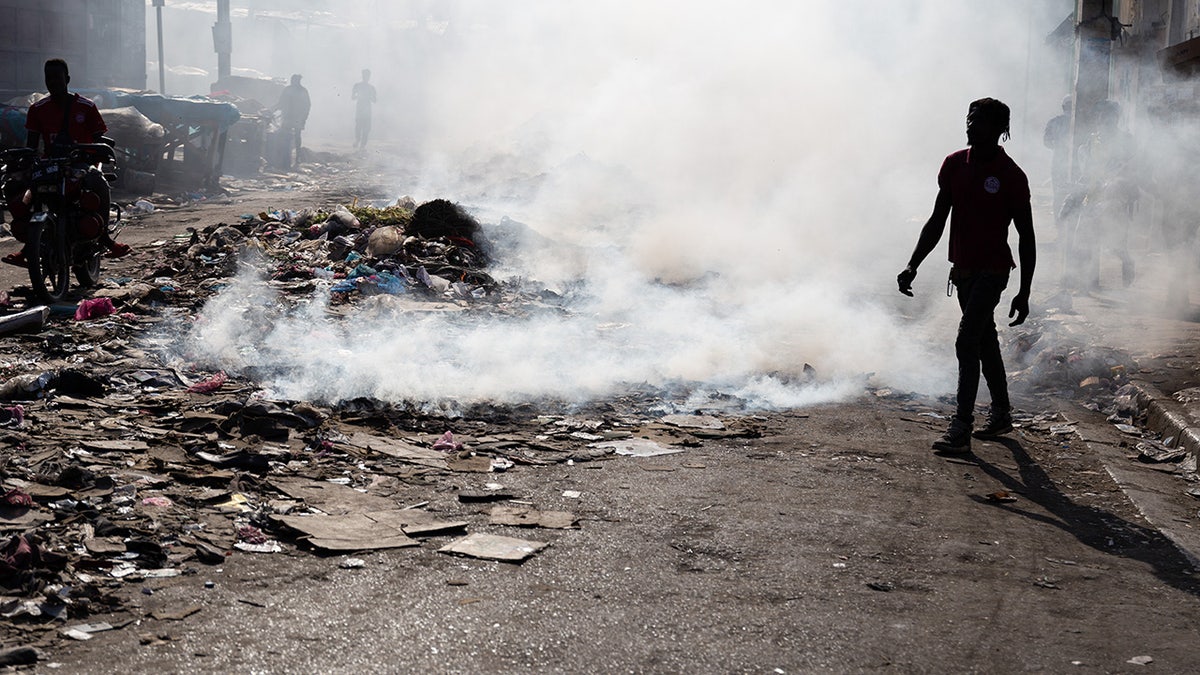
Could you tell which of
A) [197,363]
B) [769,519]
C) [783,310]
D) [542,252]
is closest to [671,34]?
[542,252]

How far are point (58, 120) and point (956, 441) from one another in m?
6.39

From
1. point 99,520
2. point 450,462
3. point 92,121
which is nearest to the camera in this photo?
→ point 99,520

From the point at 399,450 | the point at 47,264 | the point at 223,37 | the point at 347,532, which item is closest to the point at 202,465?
the point at 399,450

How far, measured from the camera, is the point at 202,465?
14.9 feet

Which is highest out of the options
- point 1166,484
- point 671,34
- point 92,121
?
point 671,34

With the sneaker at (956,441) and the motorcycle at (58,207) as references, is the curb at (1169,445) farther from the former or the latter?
the motorcycle at (58,207)

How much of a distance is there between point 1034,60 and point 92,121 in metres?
23.2

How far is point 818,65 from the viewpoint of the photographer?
65.6ft

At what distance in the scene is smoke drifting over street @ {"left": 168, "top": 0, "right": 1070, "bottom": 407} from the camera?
697 centimetres

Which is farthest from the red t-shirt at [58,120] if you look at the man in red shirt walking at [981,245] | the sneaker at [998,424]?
the sneaker at [998,424]

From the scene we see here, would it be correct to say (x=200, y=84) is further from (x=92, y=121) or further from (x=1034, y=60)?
(x=92, y=121)

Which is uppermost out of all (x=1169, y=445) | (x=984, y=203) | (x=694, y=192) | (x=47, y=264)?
(x=984, y=203)

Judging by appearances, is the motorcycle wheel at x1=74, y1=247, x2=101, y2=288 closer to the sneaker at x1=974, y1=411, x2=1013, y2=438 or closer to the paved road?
the paved road

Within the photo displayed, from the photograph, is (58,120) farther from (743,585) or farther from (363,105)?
(363,105)
